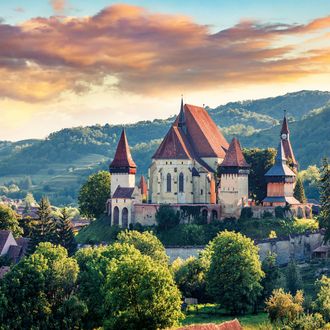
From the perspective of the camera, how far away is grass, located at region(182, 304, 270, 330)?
79.0 m

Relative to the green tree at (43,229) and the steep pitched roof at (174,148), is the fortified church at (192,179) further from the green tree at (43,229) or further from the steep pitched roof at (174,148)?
the green tree at (43,229)

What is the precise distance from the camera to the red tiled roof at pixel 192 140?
406ft

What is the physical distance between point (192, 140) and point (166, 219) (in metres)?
13.8

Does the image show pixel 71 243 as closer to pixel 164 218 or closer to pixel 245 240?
pixel 164 218

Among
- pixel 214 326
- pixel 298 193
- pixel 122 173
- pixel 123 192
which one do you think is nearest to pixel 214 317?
pixel 214 326

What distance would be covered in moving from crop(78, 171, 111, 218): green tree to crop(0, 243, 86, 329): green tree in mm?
47372

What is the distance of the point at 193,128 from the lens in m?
128

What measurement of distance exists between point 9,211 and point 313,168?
8583cm

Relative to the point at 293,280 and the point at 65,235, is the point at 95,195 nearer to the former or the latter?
the point at 65,235

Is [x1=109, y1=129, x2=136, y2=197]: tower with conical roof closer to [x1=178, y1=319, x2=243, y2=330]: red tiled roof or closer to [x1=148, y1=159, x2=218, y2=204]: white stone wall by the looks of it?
[x1=148, y1=159, x2=218, y2=204]: white stone wall

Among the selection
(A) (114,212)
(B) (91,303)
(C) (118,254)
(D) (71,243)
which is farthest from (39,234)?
(B) (91,303)

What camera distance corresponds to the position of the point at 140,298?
69625 mm

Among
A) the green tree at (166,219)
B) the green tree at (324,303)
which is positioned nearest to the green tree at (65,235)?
the green tree at (166,219)

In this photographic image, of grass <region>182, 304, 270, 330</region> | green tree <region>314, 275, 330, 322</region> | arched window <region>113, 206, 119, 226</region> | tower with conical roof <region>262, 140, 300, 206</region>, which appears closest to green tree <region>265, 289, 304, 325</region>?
grass <region>182, 304, 270, 330</region>
